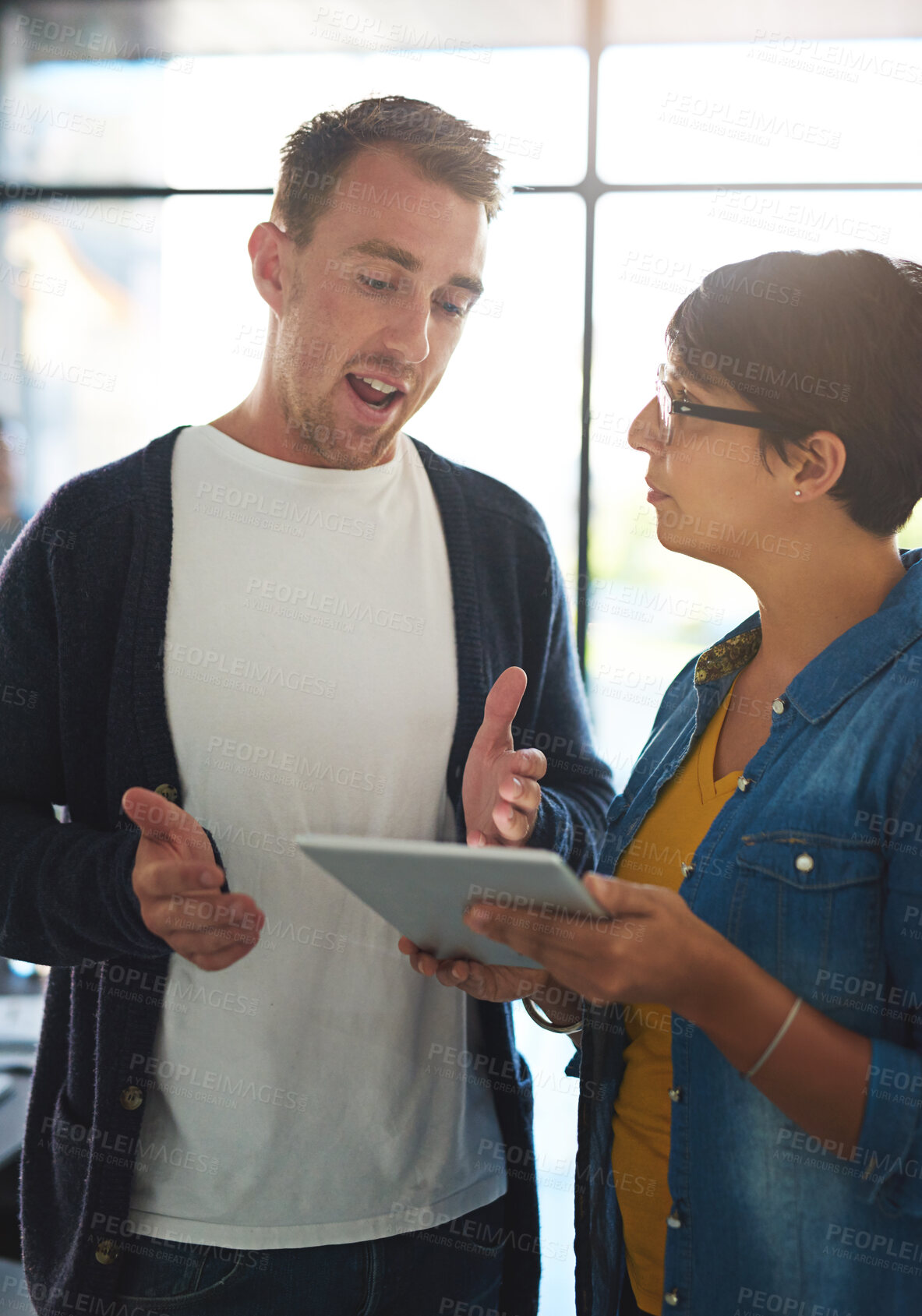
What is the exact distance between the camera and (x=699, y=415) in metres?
1.17

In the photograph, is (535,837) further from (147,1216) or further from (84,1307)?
(84,1307)

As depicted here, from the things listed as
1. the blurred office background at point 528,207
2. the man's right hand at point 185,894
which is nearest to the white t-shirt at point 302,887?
the man's right hand at point 185,894

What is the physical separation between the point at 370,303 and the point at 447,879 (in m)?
0.91

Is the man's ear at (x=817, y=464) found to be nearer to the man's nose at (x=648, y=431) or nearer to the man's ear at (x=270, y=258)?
the man's nose at (x=648, y=431)

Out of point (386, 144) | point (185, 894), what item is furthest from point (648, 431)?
point (185, 894)

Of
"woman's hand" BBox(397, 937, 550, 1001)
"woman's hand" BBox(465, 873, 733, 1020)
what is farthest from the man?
"woman's hand" BBox(465, 873, 733, 1020)

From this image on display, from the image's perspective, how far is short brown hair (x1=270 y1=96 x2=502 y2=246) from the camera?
1.41 meters

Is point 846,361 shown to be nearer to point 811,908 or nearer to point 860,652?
point 860,652

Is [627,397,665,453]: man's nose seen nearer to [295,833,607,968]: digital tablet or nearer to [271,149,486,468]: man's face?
[271,149,486,468]: man's face

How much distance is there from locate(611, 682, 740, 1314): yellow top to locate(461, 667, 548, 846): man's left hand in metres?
0.15

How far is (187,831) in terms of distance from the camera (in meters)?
1.11

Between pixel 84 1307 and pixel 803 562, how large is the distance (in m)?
1.21

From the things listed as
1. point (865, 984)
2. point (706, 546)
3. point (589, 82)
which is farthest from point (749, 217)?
point (865, 984)

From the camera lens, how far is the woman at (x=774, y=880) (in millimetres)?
917
